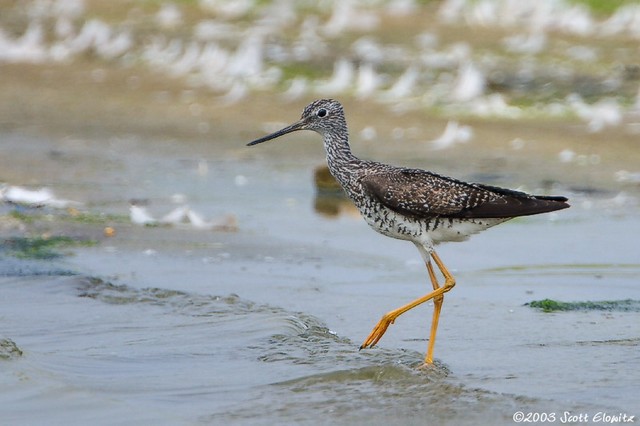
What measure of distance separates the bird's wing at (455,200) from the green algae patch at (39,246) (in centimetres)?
323

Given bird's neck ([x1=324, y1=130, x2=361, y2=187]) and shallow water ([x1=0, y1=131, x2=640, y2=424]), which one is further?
bird's neck ([x1=324, y1=130, x2=361, y2=187])

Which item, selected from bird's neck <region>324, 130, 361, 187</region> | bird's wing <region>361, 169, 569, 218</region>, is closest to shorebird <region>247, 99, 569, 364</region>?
bird's wing <region>361, 169, 569, 218</region>

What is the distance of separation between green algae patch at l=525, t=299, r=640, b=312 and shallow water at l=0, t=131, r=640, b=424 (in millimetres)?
113

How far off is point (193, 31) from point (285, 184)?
8.42 metres

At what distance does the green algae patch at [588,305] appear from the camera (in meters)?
8.07

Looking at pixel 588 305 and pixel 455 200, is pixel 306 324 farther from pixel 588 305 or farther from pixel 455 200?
pixel 588 305

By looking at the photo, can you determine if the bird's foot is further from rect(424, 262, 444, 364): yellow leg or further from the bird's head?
the bird's head

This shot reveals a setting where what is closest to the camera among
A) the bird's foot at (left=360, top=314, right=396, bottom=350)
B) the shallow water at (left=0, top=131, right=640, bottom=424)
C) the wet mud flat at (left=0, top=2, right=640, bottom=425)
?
the shallow water at (left=0, top=131, right=640, bottom=424)

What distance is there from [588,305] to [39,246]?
431 cm

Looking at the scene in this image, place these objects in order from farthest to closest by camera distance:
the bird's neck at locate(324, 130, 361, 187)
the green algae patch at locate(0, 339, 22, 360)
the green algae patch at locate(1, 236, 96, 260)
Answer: the green algae patch at locate(1, 236, 96, 260) < the bird's neck at locate(324, 130, 361, 187) < the green algae patch at locate(0, 339, 22, 360)

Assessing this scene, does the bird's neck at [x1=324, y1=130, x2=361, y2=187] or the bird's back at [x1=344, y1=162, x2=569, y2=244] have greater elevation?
the bird's neck at [x1=324, y1=130, x2=361, y2=187]

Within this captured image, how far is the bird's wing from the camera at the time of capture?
24.1 ft

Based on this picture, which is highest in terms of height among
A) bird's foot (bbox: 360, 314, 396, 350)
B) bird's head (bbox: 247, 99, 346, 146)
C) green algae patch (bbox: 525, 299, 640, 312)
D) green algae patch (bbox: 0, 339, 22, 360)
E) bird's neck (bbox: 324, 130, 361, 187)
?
bird's head (bbox: 247, 99, 346, 146)

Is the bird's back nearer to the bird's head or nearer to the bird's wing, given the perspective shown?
the bird's wing
